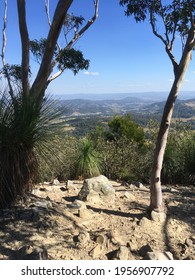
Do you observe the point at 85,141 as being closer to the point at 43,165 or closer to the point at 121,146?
the point at 121,146

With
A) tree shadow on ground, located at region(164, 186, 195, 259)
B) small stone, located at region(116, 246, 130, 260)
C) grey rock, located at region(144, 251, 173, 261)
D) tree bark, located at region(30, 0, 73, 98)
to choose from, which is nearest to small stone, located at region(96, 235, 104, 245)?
small stone, located at region(116, 246, 130, 260)

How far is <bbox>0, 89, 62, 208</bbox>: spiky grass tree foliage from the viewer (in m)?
4.07

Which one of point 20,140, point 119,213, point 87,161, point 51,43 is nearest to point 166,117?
point 119,213

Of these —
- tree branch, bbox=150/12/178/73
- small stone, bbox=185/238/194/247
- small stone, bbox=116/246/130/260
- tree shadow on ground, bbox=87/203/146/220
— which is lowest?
small stone, bbox=185/238/194/247

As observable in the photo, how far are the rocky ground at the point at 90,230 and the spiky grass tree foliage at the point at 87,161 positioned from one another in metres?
2.50

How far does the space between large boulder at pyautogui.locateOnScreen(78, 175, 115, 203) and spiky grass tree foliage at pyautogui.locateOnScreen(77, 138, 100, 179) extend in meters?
2.58

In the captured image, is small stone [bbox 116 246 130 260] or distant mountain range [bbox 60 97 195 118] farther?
distant mountain range [bbox 60 97 195 118]

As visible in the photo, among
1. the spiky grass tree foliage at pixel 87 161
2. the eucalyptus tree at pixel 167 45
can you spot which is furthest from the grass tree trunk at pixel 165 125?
the spiky grass tree foliage at pixel 87 161

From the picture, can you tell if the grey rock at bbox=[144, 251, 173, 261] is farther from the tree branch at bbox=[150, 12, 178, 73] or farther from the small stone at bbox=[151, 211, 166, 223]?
the tree branch at bbox=[150, 12, 178, 73]

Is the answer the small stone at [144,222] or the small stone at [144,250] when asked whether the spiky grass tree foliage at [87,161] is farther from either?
the small stone at [144,250]

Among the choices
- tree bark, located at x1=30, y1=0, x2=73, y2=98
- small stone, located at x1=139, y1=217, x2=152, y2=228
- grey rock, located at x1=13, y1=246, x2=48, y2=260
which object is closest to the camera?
grey rock, located at x1=13, y1=246, x2=48, y2=260

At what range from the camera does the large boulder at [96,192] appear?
5.20 m

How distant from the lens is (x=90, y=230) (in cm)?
405

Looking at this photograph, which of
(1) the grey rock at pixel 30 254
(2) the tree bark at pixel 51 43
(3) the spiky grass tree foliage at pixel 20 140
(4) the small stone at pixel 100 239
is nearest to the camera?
(1) the grey rock at pixel 30 254
